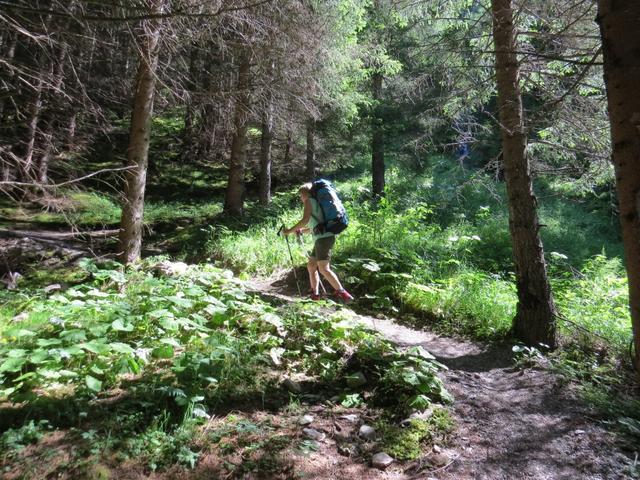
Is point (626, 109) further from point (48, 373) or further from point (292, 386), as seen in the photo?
point (48, 373)

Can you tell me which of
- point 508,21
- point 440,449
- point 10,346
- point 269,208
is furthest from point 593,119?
point 269,208

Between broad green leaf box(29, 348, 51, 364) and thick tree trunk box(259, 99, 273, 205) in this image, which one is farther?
thick tree trunk box(259, 99, 273, 205)

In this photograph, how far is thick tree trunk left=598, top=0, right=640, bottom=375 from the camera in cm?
198

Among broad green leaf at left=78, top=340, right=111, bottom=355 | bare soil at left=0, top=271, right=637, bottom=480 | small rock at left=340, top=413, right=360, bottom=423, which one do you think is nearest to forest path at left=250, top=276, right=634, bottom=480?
bare soil at left=0, top=271, right=637, bottom=480

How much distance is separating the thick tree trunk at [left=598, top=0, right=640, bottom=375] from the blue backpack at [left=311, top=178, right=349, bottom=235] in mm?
4374

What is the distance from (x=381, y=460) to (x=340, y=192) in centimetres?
1582

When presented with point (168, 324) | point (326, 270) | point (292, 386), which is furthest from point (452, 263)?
point (168, 324)

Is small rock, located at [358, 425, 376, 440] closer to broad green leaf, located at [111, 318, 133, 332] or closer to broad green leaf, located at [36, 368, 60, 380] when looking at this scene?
broad green leaf, located at [111, 318, 133, 332]

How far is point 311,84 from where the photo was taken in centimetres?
1125

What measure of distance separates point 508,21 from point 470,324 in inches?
173

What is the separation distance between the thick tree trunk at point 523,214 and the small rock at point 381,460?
3.57 meters

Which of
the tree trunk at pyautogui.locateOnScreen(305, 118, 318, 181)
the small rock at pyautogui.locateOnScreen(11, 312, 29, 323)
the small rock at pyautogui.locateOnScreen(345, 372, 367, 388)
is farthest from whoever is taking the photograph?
the tree trunk at pyautogui.locateOnScreen(305, 118, 318, 181)

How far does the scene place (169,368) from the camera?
12.9 feet

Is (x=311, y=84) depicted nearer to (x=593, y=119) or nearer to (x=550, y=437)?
(x=593, y=119)
